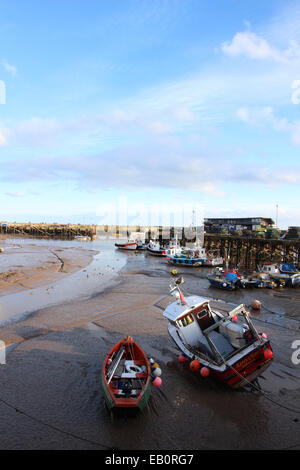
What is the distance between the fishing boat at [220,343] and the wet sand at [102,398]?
0.82m

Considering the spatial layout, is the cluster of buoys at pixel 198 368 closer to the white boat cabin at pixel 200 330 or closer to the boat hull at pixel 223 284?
the white boat cabin at pixel 200 330

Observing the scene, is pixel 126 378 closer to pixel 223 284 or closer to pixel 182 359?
pixel 182 359

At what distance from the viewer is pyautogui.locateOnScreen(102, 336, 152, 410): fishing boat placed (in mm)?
8500

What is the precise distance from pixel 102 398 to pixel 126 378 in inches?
50.4

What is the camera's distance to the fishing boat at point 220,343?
1023 cm

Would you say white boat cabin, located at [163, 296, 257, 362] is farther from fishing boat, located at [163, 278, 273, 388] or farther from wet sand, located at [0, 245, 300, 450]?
wet sand, located at [0, 245, 300, 450]

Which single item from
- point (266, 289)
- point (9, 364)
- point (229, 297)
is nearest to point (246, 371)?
point (9, 364)

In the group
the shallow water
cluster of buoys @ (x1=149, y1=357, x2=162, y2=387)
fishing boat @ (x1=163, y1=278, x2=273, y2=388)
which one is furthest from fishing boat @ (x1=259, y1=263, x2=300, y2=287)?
cluster of buoys @ (x1=149, y1=357, x2=162, y2=387)

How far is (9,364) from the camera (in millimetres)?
12242

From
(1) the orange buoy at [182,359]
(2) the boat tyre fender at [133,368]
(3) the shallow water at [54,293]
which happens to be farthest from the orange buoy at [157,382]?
(3) the shallow water at [54,293]

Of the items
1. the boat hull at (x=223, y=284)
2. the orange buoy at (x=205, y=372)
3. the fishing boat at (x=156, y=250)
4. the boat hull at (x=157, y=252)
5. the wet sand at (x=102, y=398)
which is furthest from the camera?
the fishing boat at (x=156, y=250)

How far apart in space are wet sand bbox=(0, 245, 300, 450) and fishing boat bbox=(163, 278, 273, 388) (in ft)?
2.67

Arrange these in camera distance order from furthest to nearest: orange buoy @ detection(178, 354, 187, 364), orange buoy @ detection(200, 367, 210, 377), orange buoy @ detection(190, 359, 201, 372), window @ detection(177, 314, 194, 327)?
orange buoy @ detection(178, 354, 187, 364) < window @ detection(177, 314, 194, 327) < orange buoy @ detection(190, 359, 201, 372) < orange buoy @ detection(200, 367, 210, 377)

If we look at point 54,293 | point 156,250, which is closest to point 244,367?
point 54,293
